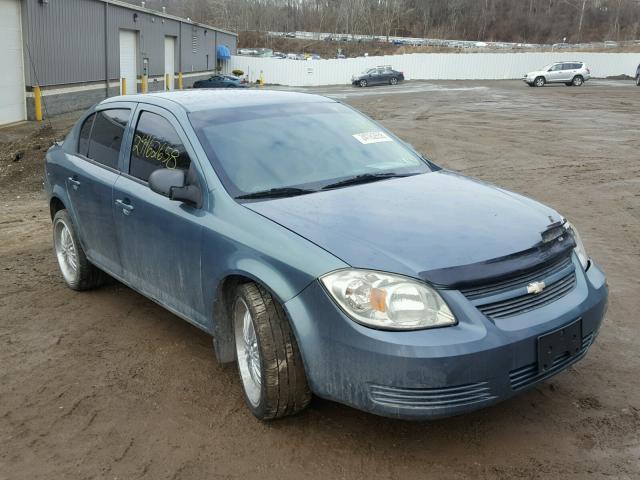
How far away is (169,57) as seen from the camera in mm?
43000

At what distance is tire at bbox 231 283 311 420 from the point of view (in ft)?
10.5

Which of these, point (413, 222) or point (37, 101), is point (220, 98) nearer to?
point (413, 222)

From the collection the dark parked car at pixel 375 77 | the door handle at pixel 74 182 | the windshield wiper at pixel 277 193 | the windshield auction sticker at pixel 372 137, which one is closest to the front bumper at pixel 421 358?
the windshield wiper at pixel 277 193

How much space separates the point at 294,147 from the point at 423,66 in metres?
60.9

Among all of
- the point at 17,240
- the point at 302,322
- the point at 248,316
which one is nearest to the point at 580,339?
the point at 302,322

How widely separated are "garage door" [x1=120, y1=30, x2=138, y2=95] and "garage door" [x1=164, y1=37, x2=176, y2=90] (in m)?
5.62

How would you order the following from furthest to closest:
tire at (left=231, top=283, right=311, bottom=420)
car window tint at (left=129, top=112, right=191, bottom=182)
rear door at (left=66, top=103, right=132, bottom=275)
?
1. rear door at (left=66, top=103, right=132, bottom=275)
2. car window tint at (left=129, top=112, right=191, bottom=182)
3. tire at (left=231, top=283, right=311, bottom=420)

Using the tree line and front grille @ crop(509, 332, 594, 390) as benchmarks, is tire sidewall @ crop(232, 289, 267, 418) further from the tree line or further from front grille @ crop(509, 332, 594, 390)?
the tree line

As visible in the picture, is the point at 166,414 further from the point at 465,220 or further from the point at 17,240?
the point at 17,240

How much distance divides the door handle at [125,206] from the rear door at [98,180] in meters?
0.18

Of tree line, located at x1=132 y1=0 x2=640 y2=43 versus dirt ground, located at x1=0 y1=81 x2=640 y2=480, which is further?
tree line, located at x1=132 y1=0 x2=640 y2=43

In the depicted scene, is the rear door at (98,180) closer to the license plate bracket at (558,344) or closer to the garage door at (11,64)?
the license plate bracket at (558,344)

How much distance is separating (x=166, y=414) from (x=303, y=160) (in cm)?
170

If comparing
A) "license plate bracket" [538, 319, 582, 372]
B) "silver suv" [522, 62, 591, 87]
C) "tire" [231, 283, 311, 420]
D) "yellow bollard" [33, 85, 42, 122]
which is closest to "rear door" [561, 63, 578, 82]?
"silver suv" [522, 62, 591, 87]
